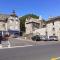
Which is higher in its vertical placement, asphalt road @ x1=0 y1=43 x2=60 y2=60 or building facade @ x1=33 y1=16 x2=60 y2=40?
building facade @ x1=33 y1=16 x2=60 y2=40

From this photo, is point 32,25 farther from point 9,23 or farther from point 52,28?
point 52,28

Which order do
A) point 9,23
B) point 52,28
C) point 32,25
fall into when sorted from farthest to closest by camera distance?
1. point 32,25
2. point 9,23
3. point 52,28

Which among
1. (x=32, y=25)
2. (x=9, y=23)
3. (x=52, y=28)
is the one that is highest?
(x=9, y=23)

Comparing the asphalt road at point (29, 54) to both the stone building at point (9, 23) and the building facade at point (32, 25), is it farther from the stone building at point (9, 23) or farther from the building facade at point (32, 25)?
the building facade at point (32, 25)

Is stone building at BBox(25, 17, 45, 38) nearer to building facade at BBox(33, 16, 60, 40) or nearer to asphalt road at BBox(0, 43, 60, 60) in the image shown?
building facade at BBox(33, 16, 60, 40)

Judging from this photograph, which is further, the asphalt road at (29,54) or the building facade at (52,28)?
the building facade at (52,28)

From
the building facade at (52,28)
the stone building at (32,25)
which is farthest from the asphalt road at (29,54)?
the stone building at (32,25)

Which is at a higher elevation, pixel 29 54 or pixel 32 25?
pixel 32 25

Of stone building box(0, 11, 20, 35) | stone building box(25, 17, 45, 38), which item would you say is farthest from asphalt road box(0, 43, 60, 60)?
stone building box(25, 17, 45, 38)

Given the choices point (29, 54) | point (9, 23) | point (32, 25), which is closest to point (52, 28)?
point (32, 25)

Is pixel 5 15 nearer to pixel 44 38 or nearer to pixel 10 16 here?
pixel 10 16

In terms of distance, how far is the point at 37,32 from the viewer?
289 ft

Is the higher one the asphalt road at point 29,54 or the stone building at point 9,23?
the stone building at point 9,23

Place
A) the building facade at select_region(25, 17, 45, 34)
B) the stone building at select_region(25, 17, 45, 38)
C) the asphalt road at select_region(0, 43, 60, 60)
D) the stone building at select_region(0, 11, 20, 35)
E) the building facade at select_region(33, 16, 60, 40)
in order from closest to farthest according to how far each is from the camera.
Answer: the asphalt road at select_region(0, 43, 60, 60) → the building facade at select_region(33, 16, 60, 40) → the stone building at select_region(0, 11, 20, 35) → the stone building at select_region(25, 17, 45, 38) → the building facade at select_region(25, 17, 45, 34)
